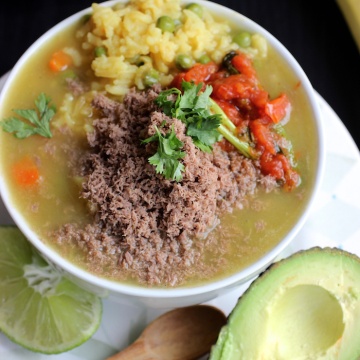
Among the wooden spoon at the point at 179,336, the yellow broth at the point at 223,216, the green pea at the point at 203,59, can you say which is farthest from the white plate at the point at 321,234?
the green pea at the point at 203,59

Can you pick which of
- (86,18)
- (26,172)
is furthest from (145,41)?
(26,172)

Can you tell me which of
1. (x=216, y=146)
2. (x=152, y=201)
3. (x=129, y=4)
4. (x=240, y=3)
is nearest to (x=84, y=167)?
(x=152, y=201)

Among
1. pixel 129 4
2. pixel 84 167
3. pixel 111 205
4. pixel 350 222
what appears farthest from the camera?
pixel 350 222

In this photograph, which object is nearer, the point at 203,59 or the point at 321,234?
the point at 203,59

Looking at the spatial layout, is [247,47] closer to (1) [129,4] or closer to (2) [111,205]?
(1) [129,4]

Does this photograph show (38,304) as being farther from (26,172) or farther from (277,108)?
(277,108)

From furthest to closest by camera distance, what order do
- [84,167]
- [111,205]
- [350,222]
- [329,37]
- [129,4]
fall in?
[329,37]
[350,222]
[129,4]
[84,167]
[111,205]

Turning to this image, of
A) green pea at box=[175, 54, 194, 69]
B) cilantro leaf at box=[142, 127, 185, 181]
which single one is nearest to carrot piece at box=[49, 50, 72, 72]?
green pea at box=[175, 54, 194, 69]
